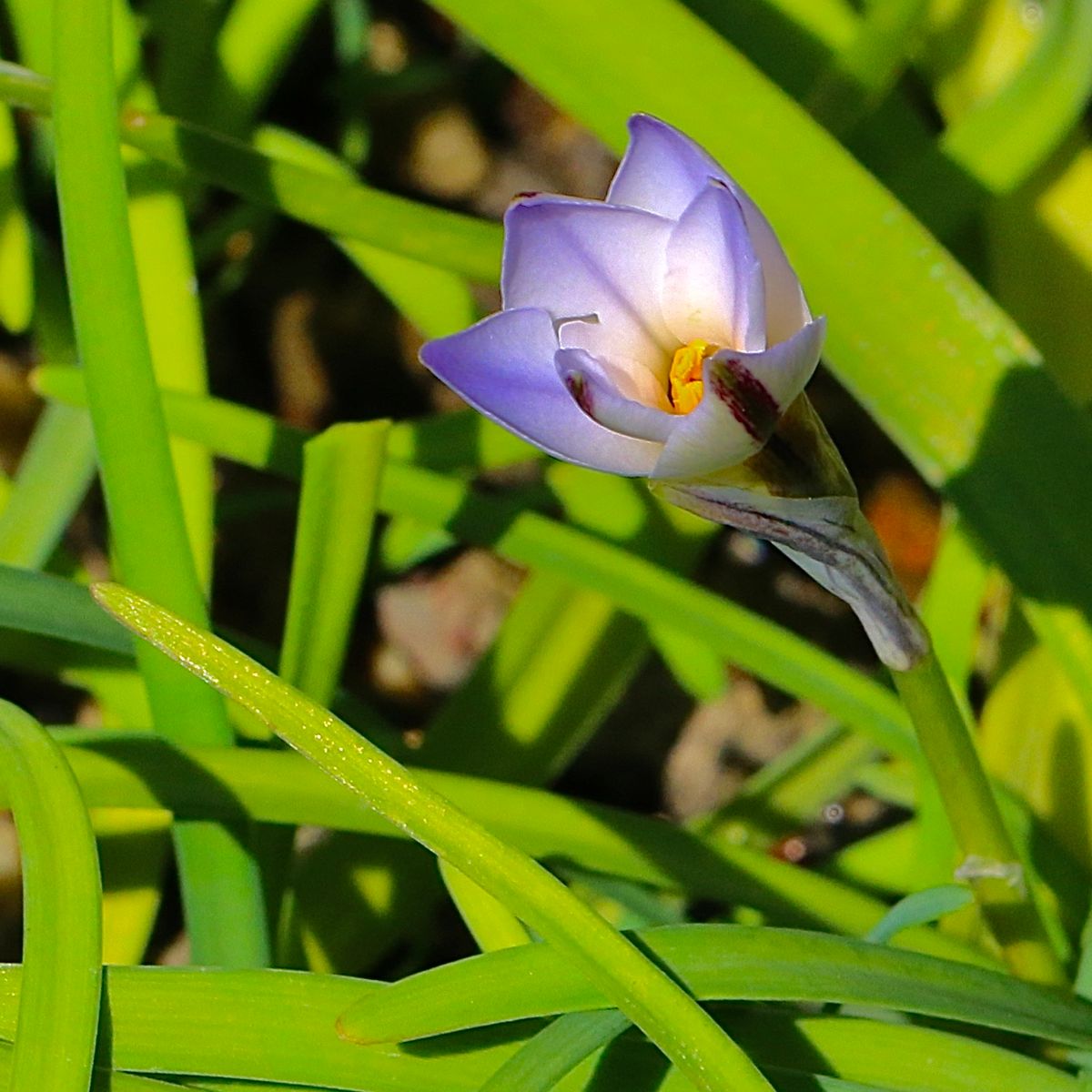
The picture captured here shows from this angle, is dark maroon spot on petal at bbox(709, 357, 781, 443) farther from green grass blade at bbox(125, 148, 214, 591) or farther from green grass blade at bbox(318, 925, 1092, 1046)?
green grass blade at bbox(125, 148, 214, 591)

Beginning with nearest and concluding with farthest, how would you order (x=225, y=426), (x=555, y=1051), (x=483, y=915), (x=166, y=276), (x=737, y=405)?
(x=737, y=405) → (x=555, y=1051) → (x=483, y=915) → (x=225, y=426) → (x=166, y=276)

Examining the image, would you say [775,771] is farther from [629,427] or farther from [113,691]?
[629,427]

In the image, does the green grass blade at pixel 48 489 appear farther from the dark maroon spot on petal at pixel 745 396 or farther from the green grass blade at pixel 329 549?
the dark maroon spot on petal at pixel 745 396

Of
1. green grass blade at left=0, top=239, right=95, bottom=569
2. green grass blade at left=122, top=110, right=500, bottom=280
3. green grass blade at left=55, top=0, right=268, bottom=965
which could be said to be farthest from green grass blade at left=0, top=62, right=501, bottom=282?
green grass blade at left=0, top=239, right=95, bottom=569

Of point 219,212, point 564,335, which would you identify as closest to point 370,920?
point 564,335

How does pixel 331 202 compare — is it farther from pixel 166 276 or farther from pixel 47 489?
pixel 47 489

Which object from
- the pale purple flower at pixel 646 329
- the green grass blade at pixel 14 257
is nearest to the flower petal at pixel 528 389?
the pale purple flower at pixel 646 329

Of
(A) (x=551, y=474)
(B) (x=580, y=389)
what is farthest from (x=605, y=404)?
(A) (x=551, y=474)
